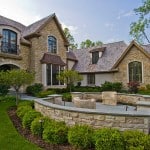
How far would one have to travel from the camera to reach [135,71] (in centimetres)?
2544

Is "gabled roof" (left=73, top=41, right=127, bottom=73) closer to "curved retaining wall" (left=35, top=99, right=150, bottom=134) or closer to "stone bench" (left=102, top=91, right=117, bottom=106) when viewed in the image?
"stone bench" (left=102, top=91, right=117, bottom=106)

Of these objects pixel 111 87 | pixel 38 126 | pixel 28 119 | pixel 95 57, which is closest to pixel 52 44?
pixel 95 57

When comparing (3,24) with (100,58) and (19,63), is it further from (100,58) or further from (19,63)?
(100,58)

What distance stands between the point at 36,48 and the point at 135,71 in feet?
37.8

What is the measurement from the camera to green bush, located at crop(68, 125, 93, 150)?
21.7 feet

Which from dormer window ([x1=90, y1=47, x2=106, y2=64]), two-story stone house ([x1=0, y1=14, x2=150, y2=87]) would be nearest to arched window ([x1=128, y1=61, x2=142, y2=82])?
two-story stone house ([x1=0, y1=14, x2=150, y2=87])

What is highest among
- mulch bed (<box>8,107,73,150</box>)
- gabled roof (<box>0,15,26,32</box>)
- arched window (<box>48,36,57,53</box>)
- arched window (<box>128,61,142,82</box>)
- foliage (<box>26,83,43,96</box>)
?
gabled roof (<box>0,15,26,32</box>)

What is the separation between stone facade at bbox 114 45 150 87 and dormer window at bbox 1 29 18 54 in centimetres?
1223

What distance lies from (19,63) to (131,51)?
41.3 ft

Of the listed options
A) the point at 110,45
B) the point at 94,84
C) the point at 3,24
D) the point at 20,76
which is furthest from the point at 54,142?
the point at 110,45

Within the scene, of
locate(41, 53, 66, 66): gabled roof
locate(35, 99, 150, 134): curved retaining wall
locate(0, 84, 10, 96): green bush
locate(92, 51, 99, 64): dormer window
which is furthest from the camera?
locate(92, 51, 99, 64): dormer window

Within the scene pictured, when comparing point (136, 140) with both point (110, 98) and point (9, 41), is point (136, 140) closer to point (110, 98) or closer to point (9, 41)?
point (110, 98)

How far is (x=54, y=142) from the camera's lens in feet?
23.5

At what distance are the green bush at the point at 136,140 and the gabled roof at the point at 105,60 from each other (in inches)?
798
